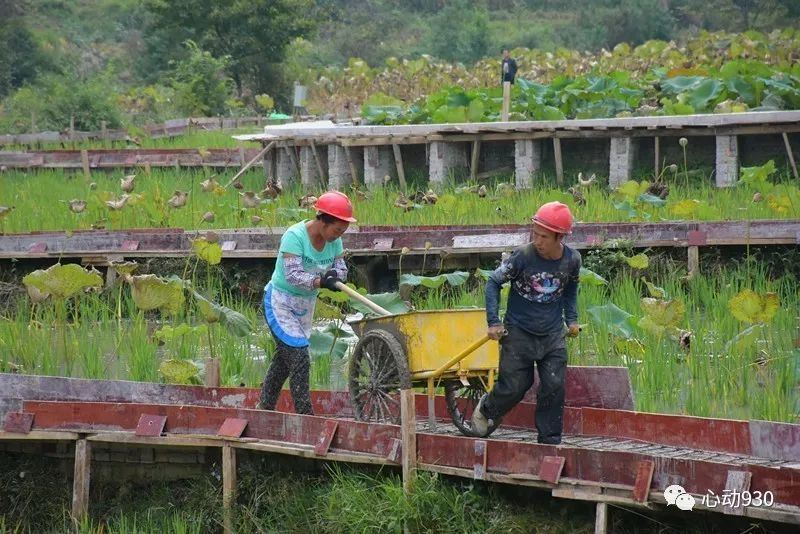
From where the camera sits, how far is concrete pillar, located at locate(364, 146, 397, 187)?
19.0 metres

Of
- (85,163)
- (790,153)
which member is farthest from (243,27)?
(790,153)

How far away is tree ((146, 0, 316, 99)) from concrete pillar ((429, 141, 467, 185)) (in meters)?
15.0

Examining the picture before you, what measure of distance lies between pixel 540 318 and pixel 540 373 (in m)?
0.30

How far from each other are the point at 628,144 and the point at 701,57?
13415mm

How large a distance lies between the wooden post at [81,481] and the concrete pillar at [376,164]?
10691 millimetres

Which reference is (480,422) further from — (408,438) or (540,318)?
(540,318)

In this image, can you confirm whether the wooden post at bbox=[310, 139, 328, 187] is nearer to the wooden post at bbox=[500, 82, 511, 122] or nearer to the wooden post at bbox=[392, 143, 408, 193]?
the wooden post at bbox=[392, 143, 408, 193]

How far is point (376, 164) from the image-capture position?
19000mm

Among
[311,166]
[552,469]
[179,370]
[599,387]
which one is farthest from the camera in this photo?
[311,166]

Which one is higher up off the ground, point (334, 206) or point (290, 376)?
point (334, 206)

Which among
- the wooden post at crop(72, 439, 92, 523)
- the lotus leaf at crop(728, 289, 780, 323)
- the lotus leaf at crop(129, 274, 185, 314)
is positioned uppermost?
the lotus leaf at crop(129, 274, 185, 314)

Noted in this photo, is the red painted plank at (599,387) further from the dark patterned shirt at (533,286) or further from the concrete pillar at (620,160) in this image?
the concrete pillar at (620,160)

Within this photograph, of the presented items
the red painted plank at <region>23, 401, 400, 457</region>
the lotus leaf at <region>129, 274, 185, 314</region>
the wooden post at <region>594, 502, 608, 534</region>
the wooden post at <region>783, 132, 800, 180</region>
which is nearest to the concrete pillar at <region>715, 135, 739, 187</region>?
the wooden post at <region>783, 132, 800, 180</region>

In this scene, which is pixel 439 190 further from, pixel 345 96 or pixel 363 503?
pixel 345 96
